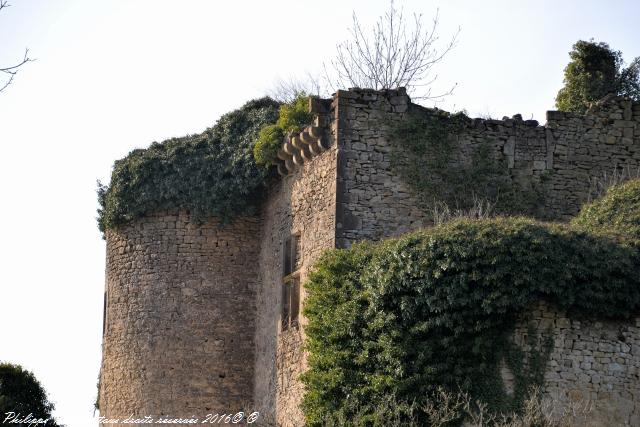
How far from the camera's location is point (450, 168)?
75.9 ft

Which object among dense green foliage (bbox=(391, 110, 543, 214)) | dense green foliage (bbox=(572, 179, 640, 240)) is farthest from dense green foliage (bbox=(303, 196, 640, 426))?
dense green foliage (bbox=(391, 110, 543, 214))

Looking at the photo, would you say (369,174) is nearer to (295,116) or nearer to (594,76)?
(295,116)

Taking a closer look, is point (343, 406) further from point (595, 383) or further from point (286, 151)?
point (286, 151)

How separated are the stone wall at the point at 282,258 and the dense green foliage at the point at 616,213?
3.81 metres

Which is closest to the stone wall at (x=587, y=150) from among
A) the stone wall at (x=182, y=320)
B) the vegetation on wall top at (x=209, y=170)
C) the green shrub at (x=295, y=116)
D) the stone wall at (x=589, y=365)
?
the green shrub at (x=295, y=116)

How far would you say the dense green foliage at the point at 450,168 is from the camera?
2280 cm

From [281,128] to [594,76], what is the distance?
6757mm

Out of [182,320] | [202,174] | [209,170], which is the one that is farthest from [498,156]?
[182,320]

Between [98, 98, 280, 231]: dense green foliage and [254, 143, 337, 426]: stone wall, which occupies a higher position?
[98, 98, 280, 231]: dense green foliage

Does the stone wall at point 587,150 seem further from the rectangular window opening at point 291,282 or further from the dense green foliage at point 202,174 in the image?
the dense green foliage at point 202,174

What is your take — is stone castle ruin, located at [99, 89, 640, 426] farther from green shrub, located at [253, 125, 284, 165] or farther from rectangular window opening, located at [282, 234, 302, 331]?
green shrub, located at [253, 125, 284, 165]

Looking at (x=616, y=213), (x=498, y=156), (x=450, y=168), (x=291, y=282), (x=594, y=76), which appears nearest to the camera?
(x=616, y=213)

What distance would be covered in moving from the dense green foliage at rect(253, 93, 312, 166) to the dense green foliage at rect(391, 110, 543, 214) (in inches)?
76.1

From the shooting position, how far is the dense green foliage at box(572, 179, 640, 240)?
20.0 meters
